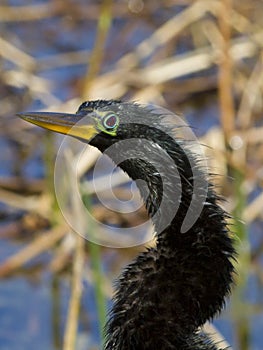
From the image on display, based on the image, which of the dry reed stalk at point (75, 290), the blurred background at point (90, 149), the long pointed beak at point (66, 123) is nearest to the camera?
the long pointed beak at point (66, 123)

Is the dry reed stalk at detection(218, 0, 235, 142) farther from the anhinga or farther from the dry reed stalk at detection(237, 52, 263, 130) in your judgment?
the anhinga

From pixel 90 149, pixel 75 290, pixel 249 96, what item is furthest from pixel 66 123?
pixel 249 96

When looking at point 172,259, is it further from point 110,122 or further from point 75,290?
point 75,290

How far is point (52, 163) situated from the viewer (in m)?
6.55

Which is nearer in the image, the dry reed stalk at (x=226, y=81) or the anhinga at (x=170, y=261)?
the anhinga at (x=170, y=261)

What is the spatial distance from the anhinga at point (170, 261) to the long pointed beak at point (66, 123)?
77 mm

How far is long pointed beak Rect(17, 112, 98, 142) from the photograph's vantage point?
11.6 ft

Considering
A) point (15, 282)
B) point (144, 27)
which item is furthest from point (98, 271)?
point (144, 27)

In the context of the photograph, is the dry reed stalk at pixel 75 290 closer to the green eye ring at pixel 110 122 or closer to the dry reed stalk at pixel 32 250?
the dry reed stalk at pixel 32 250

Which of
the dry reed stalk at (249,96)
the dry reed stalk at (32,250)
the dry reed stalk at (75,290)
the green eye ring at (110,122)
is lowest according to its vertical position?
the green eye ring at (110,122)

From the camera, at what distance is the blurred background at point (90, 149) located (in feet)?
19.7

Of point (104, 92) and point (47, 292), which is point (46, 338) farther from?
point (104, 92)

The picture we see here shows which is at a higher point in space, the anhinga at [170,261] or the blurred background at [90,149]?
the blurred background at [90,149]

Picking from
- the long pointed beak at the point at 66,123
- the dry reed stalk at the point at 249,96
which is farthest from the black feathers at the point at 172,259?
the dry reed stalk at the point at 249,96
